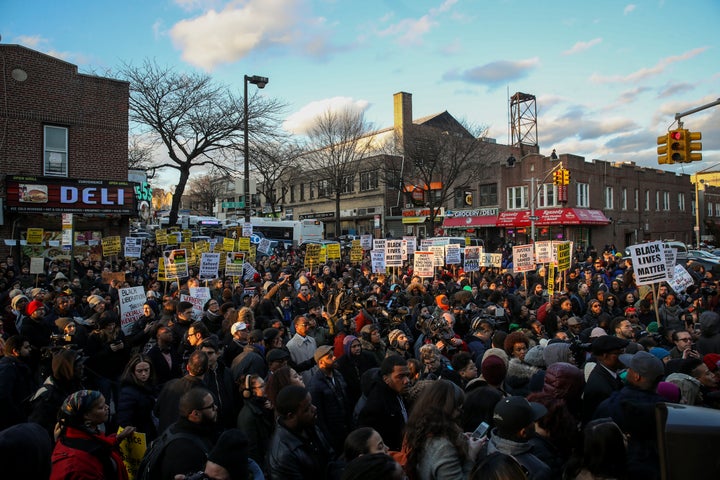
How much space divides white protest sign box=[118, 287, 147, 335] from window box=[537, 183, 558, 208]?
35078 mm

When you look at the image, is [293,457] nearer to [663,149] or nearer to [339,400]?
[339,400]

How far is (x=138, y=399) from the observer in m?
4.71

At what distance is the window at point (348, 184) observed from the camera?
159 feet

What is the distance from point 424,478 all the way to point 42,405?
3297 mm

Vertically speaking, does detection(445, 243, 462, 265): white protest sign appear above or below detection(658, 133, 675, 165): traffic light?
below

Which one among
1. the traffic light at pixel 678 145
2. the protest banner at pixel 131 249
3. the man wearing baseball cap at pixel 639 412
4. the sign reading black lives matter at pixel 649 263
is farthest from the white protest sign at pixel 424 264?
the man wearing baseball cap at pixel 639 412

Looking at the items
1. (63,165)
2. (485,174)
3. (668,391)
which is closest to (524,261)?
(668,391)

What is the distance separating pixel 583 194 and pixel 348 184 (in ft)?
70.5

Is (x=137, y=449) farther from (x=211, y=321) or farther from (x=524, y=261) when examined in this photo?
(x=524, y=261)

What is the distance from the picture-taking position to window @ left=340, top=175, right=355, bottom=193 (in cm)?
4859

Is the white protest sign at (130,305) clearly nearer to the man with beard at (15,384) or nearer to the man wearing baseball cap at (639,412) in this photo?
the man with beard at (15,384)

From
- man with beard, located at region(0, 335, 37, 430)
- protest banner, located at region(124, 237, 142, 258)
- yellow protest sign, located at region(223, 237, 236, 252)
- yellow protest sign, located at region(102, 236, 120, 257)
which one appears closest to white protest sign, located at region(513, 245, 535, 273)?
yellow protest sign, located at region(223, 237, 236, 252)

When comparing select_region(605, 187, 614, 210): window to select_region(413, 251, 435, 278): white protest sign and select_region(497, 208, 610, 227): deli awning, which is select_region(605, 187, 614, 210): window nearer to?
select_region(497, 208, 610, 227): deli awning

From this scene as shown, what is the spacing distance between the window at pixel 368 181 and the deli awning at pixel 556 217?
48.9 feet
